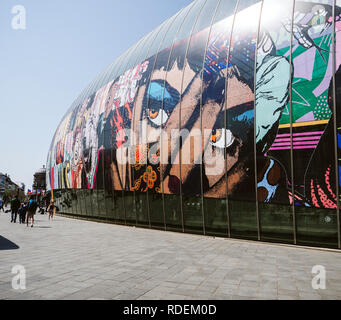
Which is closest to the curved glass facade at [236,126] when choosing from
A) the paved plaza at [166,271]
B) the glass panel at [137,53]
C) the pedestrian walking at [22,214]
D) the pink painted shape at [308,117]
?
the pink painted shape at [308,117]

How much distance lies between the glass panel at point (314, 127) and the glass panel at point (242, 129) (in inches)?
65.8

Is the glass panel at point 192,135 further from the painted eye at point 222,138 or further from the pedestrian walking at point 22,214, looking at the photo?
the pedestrian walking at point 22,214

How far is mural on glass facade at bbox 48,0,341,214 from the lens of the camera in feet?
28.5

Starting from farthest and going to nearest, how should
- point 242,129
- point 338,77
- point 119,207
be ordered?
1. point 119,207
2. point 242,129
3. point 338,77

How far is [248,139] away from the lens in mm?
10164

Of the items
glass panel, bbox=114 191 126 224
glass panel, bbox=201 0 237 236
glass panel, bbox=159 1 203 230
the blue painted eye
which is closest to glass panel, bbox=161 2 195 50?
glass panel, bbox=159 1 203 230

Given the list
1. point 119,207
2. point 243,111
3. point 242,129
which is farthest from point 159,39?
point 119,207

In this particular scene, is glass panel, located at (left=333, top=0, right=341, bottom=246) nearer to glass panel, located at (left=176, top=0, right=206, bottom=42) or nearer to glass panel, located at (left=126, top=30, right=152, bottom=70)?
glass panel, located at (left=176, top=0, right=206, bottom=42)

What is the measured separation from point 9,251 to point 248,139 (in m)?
9.28

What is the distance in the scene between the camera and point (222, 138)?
1101 cm

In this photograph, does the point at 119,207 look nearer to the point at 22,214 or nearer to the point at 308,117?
the point at 22,214

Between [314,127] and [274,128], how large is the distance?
1352 millimetres
